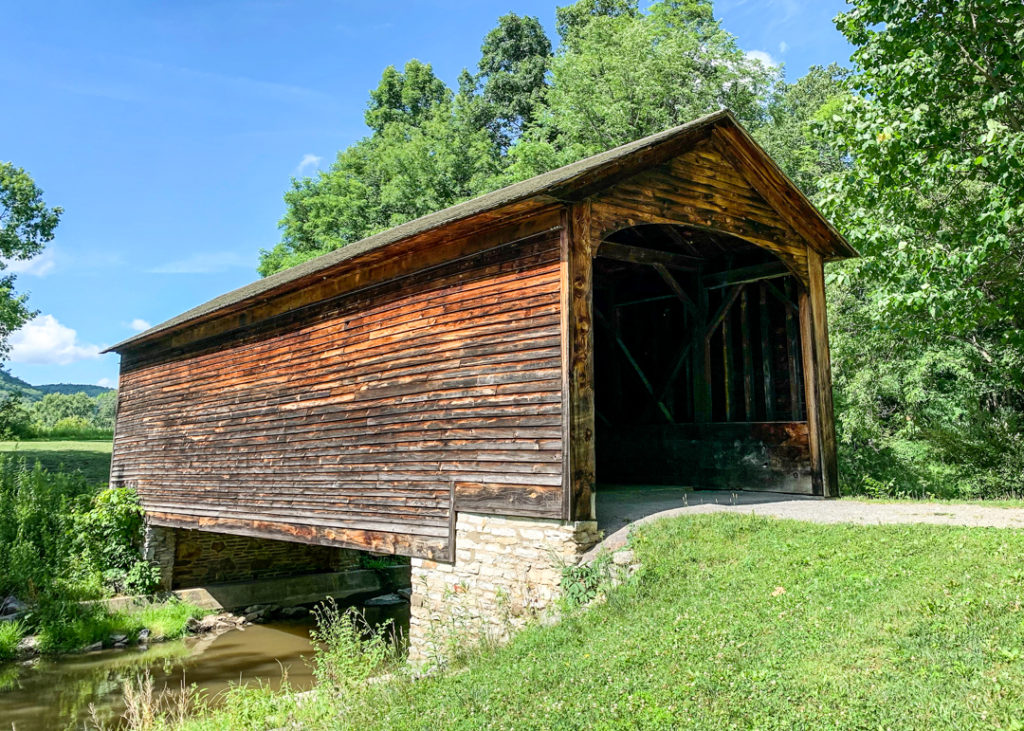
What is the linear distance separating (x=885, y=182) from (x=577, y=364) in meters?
8.29

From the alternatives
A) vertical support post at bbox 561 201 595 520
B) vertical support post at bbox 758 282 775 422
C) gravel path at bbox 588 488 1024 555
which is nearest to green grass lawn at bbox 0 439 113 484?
gravel path at bbox 588 488 1024 555

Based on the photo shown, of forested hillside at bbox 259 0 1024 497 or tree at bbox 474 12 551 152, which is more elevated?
tree at bbox 474 12 551 152

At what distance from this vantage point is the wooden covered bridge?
8.07 m

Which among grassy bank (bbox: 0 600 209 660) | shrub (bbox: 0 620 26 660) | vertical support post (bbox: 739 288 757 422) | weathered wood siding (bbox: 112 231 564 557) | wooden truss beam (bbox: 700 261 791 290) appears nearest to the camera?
weathered wood siding (bbox: 112 231 564 557)

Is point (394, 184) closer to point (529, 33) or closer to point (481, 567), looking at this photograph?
point (529, 33)

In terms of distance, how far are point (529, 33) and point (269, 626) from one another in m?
36.4

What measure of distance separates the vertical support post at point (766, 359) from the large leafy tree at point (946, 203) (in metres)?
1.59

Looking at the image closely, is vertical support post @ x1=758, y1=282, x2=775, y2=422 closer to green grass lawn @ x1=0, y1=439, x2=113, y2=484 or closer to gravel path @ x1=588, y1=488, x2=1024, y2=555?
gravel path @ x1=588, y1=488, x2=1024, y2=555

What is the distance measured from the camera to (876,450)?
1814 cm

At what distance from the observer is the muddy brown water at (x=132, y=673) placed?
1039 centimetres

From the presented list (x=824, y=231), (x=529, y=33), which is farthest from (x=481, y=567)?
(x=529, y=33)

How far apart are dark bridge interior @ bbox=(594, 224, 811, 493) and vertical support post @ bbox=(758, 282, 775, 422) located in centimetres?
2

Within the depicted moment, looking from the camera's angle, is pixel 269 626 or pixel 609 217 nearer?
pixel 609 217

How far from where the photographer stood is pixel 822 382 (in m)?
10.4
